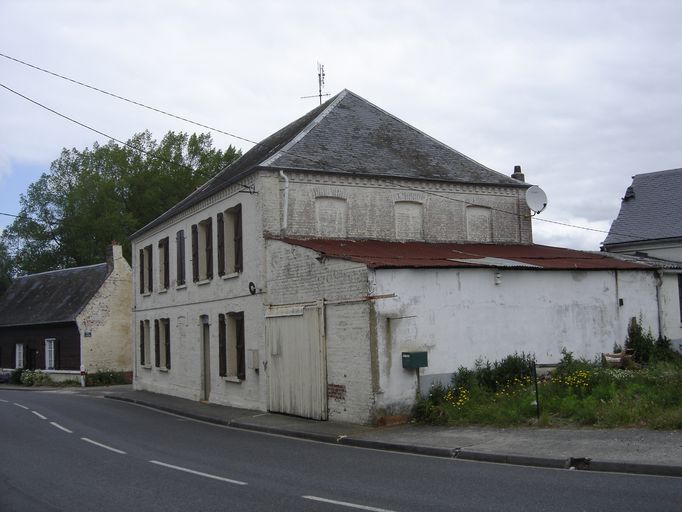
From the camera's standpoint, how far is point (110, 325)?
43375 mm

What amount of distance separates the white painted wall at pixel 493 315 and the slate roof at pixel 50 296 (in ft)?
101

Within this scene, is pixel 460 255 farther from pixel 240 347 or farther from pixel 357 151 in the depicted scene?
pixel 240 347

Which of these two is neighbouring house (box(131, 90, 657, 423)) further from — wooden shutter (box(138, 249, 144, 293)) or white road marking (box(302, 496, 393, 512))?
white road marking (box(302, 496, 393, 512))

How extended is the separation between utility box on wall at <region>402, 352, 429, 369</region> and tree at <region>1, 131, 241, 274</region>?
1619 inches

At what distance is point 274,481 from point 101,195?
49967 millimetres

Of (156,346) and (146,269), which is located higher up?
(146,269)

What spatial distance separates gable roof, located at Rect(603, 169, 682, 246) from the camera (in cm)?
3422

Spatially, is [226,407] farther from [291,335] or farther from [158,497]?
[158,497]

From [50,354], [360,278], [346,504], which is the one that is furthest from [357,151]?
[50,354]

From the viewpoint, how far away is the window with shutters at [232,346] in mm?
22498

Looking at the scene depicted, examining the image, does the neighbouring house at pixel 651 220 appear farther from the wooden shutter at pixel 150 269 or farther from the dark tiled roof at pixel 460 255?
the wooden shutter at pixel 150 269

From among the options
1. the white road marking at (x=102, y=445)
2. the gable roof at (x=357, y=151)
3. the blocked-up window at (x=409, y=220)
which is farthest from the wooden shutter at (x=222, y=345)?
the white road marking at (x=102, y=445)

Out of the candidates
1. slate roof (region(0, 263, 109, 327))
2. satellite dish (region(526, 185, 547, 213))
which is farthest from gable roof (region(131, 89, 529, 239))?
slate roof (region(0, 263, 109, 327))

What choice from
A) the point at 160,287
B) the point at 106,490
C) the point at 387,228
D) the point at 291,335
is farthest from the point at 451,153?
the point at 106,490
